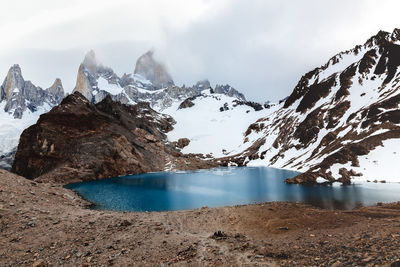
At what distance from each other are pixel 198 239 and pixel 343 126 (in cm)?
9404

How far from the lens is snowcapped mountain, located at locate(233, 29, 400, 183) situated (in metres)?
62.7

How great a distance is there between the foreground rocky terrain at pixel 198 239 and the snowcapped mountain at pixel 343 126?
42.6 m

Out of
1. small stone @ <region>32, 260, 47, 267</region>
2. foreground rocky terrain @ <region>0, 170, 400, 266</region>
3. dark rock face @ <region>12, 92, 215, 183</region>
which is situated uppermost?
dark rock face @ <region>12, 92, 215, 183</region>

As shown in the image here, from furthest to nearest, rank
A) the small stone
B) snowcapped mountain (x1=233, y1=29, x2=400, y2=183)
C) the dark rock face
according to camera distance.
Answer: the dark rock face < snowcapped mountain (x1=233, y1=29, x2=400, y2=183) < the small stone

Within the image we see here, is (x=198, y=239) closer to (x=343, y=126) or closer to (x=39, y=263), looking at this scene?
(x=39, y=263)

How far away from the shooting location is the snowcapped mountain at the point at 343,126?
62.7m

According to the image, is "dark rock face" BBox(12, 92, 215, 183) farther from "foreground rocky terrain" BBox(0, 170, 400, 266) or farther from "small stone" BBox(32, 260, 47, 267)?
"small stone" BBox(32, 260, 47, 267)

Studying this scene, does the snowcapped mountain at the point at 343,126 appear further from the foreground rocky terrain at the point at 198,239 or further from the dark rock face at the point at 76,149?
the dark rock face at the point at 76,149

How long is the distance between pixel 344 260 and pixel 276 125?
156324mm

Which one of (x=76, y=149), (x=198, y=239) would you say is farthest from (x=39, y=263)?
(x=76, y=149)

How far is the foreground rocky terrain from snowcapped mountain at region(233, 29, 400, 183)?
140 feet

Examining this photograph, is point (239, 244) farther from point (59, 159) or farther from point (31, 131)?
point (31, 131)

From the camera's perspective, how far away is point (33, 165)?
294ft

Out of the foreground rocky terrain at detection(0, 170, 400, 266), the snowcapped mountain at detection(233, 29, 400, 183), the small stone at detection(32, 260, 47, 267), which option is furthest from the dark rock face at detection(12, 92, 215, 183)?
the small stone at detection(32, 260, 47, 267)
